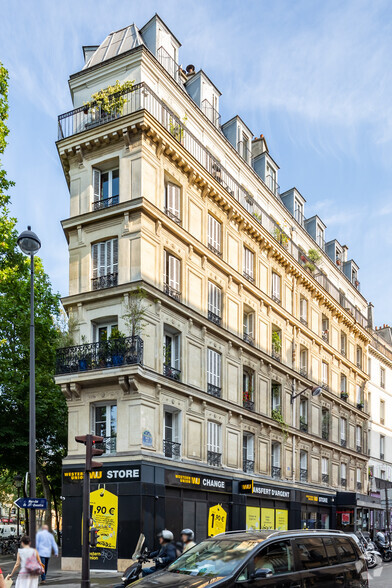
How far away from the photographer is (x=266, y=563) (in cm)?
910

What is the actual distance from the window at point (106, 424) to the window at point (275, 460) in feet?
36.9

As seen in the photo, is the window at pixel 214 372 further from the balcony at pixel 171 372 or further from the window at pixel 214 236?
the window at pixel 214 236

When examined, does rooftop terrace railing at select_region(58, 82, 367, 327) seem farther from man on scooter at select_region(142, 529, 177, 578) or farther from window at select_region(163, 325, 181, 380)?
man on scooter at select_region(142, 529, 177, 578)

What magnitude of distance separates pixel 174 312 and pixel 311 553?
15.1m

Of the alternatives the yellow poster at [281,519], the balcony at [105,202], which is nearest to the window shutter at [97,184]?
the balcony at [105,202]

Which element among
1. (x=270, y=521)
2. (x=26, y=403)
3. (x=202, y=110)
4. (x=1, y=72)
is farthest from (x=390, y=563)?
(x=1, y=72)

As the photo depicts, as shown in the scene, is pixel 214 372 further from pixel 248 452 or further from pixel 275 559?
pixel 275 559

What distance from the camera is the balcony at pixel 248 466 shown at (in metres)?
28.6

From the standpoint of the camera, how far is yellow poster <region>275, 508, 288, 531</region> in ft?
102

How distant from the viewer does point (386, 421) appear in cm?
4997

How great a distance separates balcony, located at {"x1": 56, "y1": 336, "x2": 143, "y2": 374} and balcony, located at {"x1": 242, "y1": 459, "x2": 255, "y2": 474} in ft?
29.6

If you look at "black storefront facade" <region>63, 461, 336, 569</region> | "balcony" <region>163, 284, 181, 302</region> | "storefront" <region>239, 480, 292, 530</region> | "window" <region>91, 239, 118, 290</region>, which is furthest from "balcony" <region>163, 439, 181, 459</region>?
"window" <region>91, 239, 118, 290</region>

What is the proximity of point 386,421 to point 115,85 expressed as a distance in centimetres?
3440

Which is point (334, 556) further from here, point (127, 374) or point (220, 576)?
point (127, 374)
